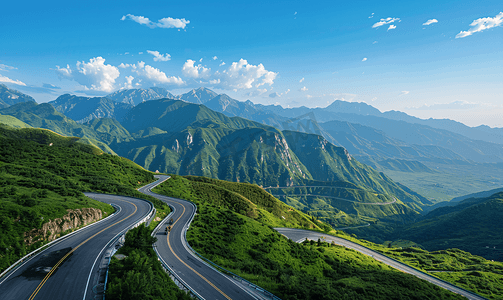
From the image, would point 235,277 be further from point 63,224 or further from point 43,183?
point 43,183

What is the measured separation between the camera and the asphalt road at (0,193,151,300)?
2369 cm

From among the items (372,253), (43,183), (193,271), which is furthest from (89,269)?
(372,253)

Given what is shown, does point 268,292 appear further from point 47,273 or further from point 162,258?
point 47,273

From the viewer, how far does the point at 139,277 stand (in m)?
21.4

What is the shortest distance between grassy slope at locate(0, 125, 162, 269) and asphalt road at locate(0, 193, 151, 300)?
2.90 metres

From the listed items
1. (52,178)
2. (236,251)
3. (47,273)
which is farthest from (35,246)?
(52,178)

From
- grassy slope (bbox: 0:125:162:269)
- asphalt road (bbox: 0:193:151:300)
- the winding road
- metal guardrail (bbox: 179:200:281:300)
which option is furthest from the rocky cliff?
metal guardrail (bbox: 179:200:281:300)

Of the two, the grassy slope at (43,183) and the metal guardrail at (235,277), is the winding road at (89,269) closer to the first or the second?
the metal guardrail at (235,277)

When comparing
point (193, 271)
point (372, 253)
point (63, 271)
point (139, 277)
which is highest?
point (139, 277)

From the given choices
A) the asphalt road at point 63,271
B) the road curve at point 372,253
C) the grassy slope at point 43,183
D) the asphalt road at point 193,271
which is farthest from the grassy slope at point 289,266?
the grassy slope at point 43,183

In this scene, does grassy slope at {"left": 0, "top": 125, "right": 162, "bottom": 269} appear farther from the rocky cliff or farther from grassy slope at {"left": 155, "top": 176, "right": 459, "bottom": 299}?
grassy slope at {"left": 155, "top": 176, "right": 459, "bottom": 299}

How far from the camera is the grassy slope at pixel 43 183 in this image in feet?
104

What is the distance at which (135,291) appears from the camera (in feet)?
65.1

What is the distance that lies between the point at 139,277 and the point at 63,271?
14837 mm
